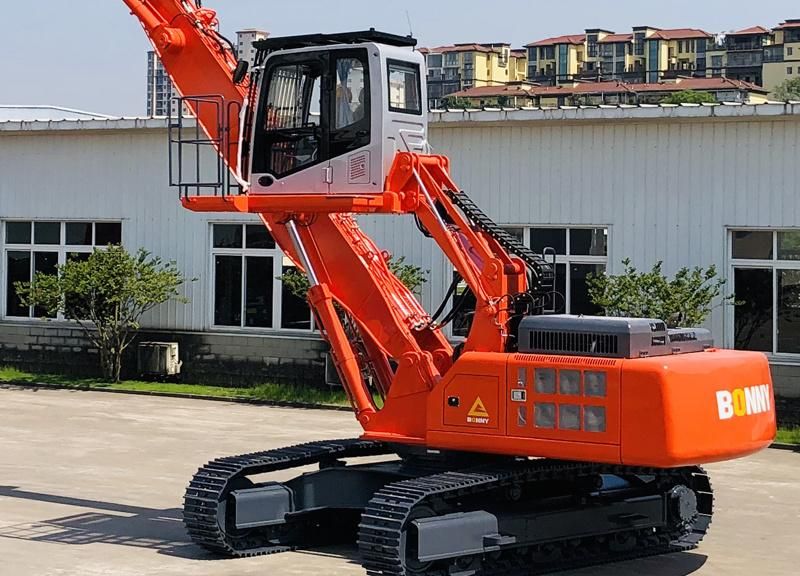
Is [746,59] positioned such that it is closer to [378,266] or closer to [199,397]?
[199,397]

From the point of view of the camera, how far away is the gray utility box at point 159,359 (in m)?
26.6

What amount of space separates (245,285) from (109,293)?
2413 mm

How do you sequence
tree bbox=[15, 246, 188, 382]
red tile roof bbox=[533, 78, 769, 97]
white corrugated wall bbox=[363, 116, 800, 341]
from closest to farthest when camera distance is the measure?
white corrugated wall bbox=[363, 116, 800, 341] → tree bbox=[15, 246, 188, 382] → red tile roof bbox=[533, 78, 769, 97]

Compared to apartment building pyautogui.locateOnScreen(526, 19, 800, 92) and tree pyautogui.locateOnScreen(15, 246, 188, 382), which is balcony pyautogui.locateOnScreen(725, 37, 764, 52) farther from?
tree pyautogui.locateOnScreen(15, 246, 188, 382)

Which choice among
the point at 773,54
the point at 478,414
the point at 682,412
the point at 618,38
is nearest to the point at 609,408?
the point at 682,412

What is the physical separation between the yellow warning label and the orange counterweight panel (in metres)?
1.23

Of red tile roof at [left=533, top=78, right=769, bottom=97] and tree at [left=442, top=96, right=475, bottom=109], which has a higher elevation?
red tile roof at [left=533, top=78, right=769, bottom=97]

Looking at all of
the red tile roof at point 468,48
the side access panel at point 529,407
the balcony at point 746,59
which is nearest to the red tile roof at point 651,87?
the red tile roof at point 468,48

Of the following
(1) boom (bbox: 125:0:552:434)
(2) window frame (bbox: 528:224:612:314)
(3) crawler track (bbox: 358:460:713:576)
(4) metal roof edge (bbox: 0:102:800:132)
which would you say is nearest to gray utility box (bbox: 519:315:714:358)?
(1) boom (bbox: 125:0:552:434)

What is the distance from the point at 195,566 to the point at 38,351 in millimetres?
16727

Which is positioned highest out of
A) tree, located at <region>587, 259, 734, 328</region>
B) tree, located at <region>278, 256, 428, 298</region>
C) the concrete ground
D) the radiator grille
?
tree, located at <region>278, 256, 428, 298</region>

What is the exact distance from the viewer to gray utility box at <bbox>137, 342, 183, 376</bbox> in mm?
26609

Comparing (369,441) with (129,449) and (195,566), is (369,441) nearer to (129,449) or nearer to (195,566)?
(195,566)

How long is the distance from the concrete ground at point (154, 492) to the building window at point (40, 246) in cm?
402
